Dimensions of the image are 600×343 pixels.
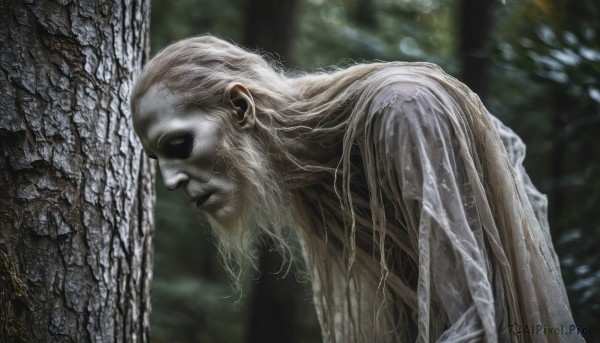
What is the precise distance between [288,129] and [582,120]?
201cm

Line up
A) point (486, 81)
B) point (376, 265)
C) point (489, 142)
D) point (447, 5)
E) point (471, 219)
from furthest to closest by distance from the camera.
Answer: point (447, 5) < point (486, 81) < point (376, 265) < point (489, 142) < point (471, 219)

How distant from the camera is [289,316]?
6.41m

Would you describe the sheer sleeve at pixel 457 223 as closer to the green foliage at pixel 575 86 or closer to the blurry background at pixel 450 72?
the blurry background at pixel 450 72

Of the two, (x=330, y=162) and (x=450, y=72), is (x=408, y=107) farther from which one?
(x=450, y=72)

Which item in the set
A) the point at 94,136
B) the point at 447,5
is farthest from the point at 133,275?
the point at 447,5

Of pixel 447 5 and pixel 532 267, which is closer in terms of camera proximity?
pixel 532 267

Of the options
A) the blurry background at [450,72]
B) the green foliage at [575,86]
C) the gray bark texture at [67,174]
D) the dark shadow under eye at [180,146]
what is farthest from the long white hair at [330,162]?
the green foliage at [575,86]

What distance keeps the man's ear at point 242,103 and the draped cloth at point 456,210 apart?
1.20 feet

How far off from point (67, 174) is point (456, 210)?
4.15 feet

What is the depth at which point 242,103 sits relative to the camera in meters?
2.33

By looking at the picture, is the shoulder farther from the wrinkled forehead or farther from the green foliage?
the green foliage

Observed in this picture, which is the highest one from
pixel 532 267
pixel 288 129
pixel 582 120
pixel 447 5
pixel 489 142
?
pixel 447 5

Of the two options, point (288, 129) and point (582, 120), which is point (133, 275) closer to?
point (288, 129)

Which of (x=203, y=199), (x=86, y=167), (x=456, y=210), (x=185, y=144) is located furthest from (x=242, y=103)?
(x=456, y=210)
